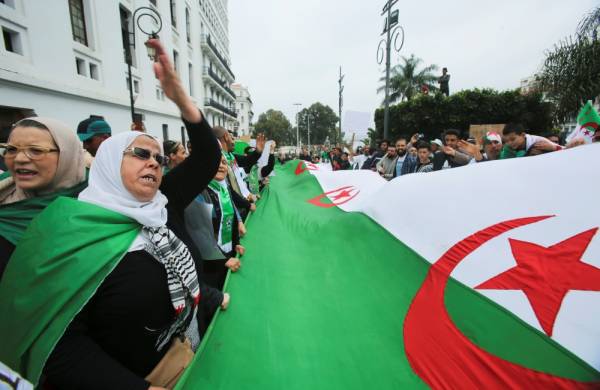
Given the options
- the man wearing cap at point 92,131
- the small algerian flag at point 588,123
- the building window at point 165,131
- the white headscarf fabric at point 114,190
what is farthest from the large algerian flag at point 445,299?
the building window at point 165,131

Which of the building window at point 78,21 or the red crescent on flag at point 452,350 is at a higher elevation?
the building window at point 78,21

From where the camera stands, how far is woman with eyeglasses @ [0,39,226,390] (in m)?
1.00

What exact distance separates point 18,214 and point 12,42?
11.8m

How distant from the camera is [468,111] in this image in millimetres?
19922

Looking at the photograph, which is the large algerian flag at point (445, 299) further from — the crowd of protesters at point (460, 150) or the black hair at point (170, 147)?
the crowd of protesters at point (460, 150)

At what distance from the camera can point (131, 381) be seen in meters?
1.06

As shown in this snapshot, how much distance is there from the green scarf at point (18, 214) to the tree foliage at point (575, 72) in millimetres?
14330

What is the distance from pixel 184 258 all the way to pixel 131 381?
481 mm

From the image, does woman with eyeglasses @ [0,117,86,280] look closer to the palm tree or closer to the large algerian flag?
the large algerian flag

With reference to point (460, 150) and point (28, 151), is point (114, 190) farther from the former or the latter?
point (460, 150)

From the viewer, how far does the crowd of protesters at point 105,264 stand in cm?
100

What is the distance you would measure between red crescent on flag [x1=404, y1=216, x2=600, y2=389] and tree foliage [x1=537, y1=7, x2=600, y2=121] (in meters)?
12.4

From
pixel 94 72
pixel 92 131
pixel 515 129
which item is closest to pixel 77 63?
pixel 94 72

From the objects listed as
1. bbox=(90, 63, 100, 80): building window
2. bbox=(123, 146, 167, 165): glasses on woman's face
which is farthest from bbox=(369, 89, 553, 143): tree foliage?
bbox=(123, 146, 167, 165): glasses on woman's face
